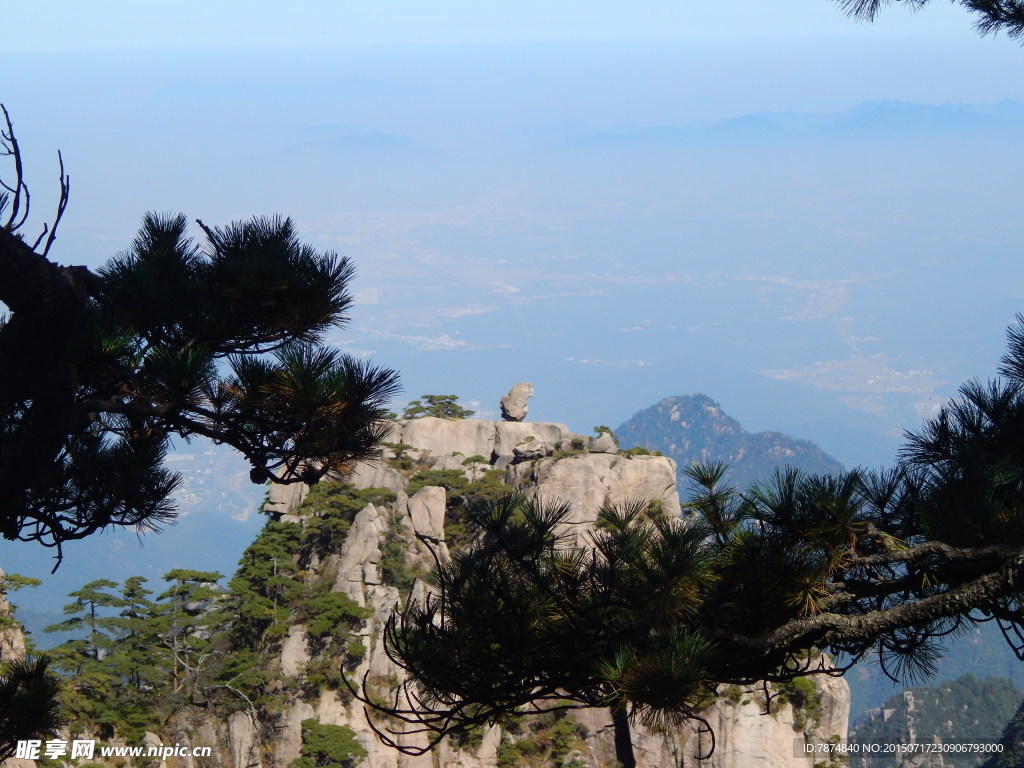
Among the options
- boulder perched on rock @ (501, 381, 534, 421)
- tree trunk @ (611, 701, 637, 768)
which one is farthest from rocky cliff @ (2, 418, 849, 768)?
tree trunk @ (611, 701, 637, 768)

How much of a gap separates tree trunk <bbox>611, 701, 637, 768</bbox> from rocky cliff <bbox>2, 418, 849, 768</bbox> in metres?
11.4

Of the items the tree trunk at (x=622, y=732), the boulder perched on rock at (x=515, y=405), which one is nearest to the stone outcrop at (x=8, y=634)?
the tree trunk at (x=622, y=732)

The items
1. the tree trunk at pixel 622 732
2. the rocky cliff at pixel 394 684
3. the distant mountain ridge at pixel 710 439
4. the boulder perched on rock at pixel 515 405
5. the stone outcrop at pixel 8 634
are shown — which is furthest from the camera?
the distant mountain ridge at pixel 710 439

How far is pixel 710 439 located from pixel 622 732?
13645cm

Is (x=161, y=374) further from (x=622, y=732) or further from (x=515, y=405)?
(x=515, y=405)

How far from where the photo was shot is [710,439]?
5418 inches

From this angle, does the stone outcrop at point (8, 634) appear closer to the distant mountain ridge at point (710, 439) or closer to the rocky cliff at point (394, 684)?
the rocky cliff at point (394, 684)

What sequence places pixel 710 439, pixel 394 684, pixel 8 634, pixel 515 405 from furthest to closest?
pixel 710 439, pixel 515 405, pixel 394 684, pixel 8 634

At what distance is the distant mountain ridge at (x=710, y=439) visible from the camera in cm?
12875

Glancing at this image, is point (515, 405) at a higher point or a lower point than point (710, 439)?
lower

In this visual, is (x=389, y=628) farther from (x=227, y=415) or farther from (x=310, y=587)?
(x=310, y=587)

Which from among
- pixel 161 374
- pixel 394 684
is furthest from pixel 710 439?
pixel 161 374

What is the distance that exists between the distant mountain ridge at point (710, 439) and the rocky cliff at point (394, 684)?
322 feet

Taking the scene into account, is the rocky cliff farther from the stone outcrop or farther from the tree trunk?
the tree trunk
